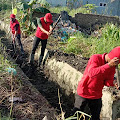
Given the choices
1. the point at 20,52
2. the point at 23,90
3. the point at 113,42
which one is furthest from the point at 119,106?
the point at 20,52

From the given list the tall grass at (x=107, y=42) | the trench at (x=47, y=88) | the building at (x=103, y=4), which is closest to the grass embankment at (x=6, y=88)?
the trench at (x=47, y=88)

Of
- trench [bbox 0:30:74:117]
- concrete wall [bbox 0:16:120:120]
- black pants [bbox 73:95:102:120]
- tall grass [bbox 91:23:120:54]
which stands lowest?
trench [bbox 0:30:74:117]

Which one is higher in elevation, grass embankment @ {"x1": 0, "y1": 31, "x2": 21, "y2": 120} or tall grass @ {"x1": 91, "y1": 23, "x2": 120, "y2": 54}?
tall grass @ {"x1": 91, "y1": 23, "x2": 120, "y2": 54}

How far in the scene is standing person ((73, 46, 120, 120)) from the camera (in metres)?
2.45

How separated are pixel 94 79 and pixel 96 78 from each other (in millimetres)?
36

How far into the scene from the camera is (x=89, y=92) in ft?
9.30

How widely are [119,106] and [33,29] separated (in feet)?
19.5

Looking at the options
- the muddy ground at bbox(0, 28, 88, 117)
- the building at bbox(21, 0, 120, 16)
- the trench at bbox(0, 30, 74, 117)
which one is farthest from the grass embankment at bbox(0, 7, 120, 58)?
the building at bbox(21, 0, 120, 16)

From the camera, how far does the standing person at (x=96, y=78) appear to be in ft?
8.02

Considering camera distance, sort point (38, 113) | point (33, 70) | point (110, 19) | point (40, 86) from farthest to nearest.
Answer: point (110, 19)
point (33, 70)
point (40, 86)
point (38, 113)

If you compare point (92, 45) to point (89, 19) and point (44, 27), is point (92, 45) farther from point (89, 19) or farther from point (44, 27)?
point (89, 19)

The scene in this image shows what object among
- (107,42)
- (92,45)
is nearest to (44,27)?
(92,45)

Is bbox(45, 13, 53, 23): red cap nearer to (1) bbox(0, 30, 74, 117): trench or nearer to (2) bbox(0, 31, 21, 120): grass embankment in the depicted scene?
(1) bbox(0, 30, 74, 117): trench

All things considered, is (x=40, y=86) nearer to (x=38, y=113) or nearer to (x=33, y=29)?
(x=38, y=113)
